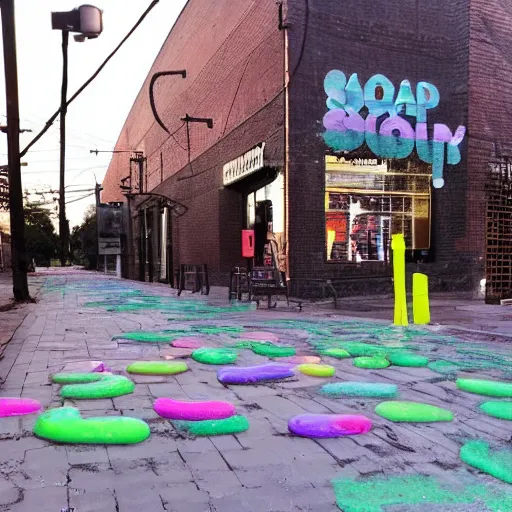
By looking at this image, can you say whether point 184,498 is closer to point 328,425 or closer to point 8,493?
point 8,493

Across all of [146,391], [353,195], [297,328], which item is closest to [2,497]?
[146,391]

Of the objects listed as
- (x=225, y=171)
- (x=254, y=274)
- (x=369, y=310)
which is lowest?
(x=369, y=310)

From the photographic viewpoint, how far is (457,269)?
13602 millimetres

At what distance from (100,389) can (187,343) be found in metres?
2.25

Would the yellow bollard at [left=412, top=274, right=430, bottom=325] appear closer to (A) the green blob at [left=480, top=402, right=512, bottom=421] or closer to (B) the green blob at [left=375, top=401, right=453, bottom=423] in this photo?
(A) the green blob at [left=480, top=402, right=512, bottom=421]

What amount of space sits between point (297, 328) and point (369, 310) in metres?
3.33

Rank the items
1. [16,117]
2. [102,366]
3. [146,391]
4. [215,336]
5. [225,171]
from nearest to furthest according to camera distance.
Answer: [146,391] < [102,366] < [215,336] < [16,117] < [225,171]

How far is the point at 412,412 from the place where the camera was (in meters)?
3.72

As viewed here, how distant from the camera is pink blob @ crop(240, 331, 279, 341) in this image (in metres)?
6.87

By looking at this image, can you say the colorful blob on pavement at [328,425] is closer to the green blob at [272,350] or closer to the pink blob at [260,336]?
the green blob at [272,350]

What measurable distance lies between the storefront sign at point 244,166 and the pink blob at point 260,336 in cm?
659

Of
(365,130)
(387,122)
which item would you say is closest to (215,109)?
(365,130)

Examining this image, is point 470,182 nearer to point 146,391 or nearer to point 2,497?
point 146,391

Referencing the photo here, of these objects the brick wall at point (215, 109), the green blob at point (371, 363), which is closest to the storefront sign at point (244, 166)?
the brick wall at point (215, 109)
